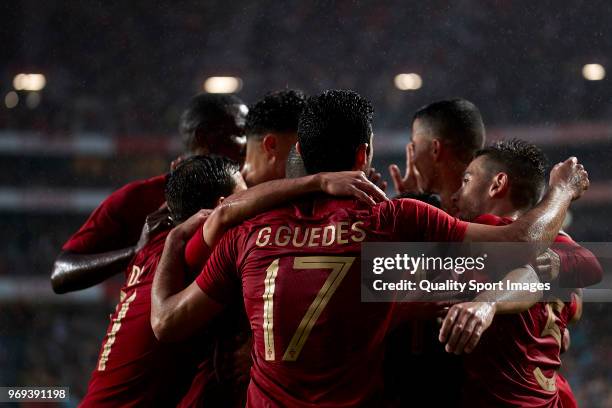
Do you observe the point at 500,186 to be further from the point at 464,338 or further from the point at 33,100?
the point at 33,100

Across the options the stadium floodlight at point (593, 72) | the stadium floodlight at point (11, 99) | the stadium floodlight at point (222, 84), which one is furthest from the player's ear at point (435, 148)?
the stadium floodlight at point (222, 84)

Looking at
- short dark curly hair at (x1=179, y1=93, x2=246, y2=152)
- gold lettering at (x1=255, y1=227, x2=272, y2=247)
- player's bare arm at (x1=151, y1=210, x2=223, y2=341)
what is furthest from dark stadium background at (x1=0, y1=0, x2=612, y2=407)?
gold lettering at (x1=255, y1=227, x2=272, y2=247)

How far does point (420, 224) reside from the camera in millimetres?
1424

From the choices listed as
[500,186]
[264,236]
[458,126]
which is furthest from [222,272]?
[458,126]

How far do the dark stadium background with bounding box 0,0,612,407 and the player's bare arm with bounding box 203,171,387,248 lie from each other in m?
5.03

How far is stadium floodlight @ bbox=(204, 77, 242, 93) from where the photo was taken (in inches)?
291

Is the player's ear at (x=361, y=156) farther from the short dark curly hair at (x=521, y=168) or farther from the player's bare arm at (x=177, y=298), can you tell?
the short dark curly hair at (x=521, y=168)

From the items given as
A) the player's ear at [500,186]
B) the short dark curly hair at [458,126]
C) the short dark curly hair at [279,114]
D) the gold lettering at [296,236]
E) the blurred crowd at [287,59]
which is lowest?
the gold lettering at [296,236]

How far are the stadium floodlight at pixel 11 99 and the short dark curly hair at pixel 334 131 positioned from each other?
5502 millimetres

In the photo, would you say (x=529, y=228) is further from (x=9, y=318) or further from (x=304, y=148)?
(x=9, y=318)

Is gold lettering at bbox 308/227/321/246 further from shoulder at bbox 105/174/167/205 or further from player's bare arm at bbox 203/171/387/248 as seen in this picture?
shoulder at bbox 105/174/167/205

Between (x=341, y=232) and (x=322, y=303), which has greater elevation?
(x=341, y=232)

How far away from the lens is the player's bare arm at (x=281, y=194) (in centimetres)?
143

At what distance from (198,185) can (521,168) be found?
80 cm
